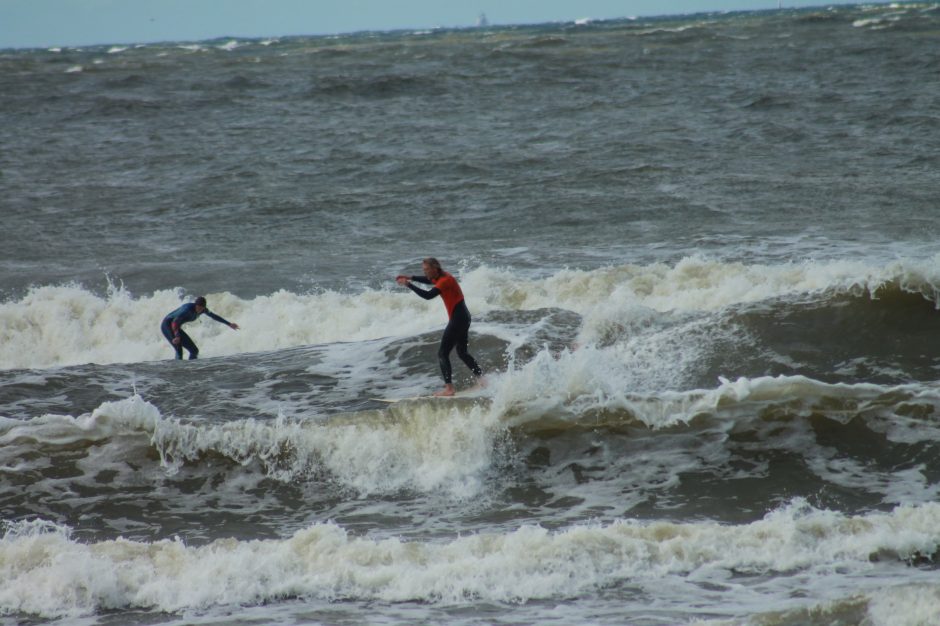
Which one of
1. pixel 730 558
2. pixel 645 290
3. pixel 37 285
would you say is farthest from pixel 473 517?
pixel 37 285

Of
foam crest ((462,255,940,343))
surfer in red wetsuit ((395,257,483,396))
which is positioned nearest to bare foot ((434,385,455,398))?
surfer in red wetsuit ((395,257,483,396))

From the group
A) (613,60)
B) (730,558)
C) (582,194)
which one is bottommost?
(730,558)

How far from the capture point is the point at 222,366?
46.9 feet

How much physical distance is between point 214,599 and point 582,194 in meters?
16.7

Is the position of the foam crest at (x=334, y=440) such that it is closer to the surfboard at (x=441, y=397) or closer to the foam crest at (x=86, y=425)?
the foam crest at (x=86, y=425)

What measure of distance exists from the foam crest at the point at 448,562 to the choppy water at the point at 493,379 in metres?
0.03

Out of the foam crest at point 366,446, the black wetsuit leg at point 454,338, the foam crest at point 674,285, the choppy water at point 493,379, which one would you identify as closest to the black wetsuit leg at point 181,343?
the choppy water at point 493,379

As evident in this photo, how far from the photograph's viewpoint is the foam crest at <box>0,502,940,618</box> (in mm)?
8062

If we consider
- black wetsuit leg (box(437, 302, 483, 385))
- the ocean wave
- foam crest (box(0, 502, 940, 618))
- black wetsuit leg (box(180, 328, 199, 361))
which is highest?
black wetsuit leg (box(437, 302, 483, 385))

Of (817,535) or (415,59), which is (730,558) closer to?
(817,535)

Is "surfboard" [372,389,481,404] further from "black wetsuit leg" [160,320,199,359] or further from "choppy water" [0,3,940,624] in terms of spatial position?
"black wetsuit leg" [160,320,199,359]

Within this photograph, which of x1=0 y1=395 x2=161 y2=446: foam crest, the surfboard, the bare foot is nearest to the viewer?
x1=0 y1=395 x2=161 y2=446: foam crest

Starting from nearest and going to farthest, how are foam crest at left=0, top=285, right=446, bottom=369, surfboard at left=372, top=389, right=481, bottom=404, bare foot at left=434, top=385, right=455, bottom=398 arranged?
surfboard at left=372, top=389, right=481, bottom=404 < bare foot at left=434, top=385, right=455, bottom=398 < foam crest at left=0, top=285, right=446, bottom=369

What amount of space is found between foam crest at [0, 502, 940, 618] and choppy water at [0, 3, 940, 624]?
0.10ft
